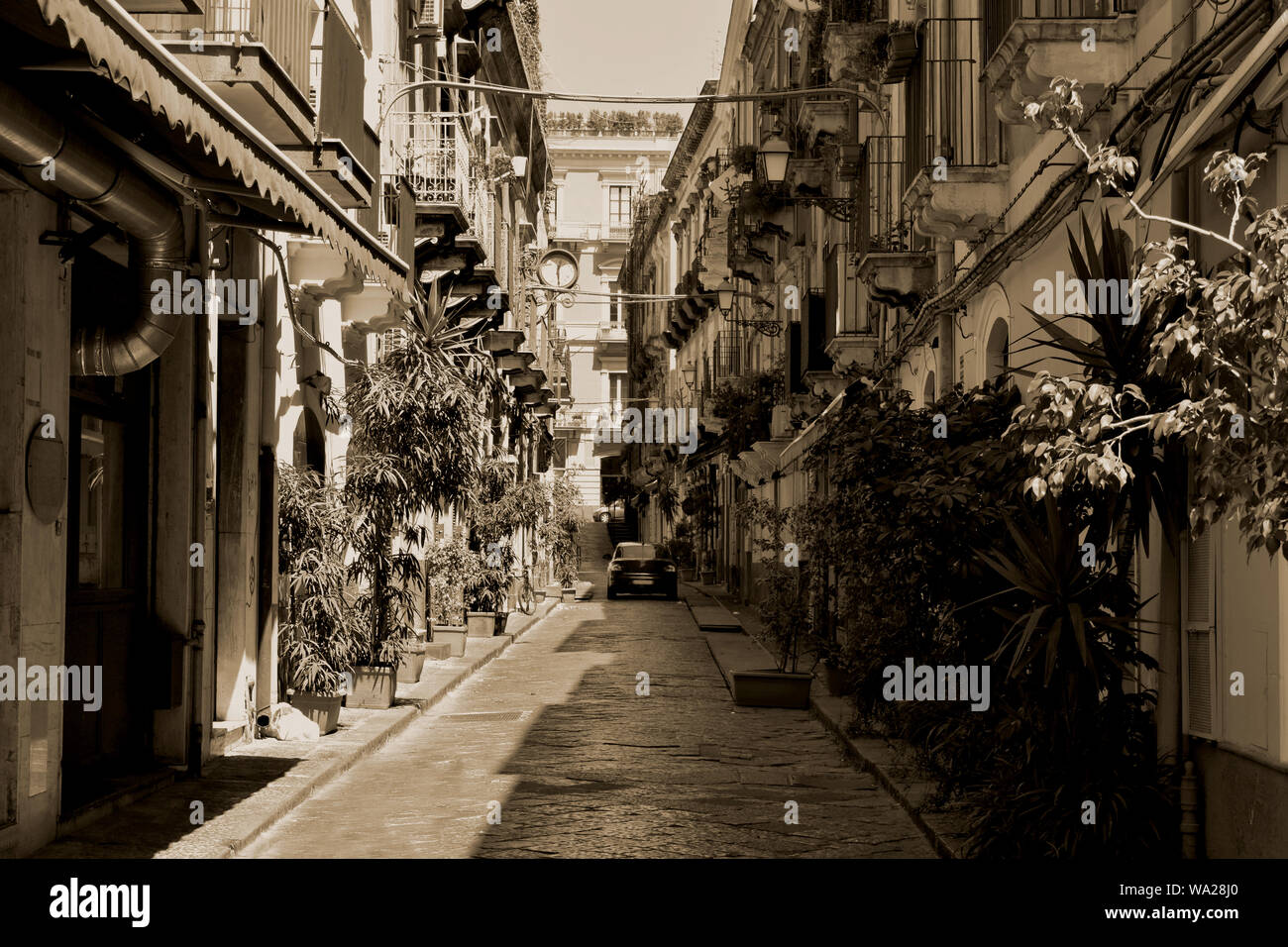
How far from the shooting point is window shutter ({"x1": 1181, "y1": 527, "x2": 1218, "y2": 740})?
817 centimetres

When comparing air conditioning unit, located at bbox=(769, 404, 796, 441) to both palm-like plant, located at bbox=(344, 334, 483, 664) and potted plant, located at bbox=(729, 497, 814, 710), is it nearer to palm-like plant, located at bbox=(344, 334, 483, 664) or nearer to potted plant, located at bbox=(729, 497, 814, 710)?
potted plant, located at bbox=(729, 497, 814, 710)

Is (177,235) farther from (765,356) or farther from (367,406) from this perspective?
(765,356)

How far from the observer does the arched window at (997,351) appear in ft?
45.3

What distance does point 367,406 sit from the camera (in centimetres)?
1612

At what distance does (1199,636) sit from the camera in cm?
840

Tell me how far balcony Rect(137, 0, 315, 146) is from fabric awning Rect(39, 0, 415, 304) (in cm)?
109

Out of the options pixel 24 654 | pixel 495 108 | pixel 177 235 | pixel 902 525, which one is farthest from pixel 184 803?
pixel 495 108

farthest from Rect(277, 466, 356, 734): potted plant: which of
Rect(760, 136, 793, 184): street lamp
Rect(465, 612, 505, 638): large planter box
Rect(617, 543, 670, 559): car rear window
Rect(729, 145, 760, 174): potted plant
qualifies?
Rect(617, 543, 670, 559): car rear window

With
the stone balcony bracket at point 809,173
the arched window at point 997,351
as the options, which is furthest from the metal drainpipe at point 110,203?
the stone balcony bracket at point 809,173

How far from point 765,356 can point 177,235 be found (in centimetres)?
2858

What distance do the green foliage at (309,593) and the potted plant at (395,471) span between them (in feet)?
3.35

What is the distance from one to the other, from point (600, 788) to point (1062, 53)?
6036 mm

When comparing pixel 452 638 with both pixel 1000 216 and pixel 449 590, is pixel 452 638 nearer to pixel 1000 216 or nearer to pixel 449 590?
pixel 449 590

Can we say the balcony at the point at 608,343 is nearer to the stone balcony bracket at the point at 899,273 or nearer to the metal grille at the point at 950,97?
the stone balcony bracket at the point at 899,273
